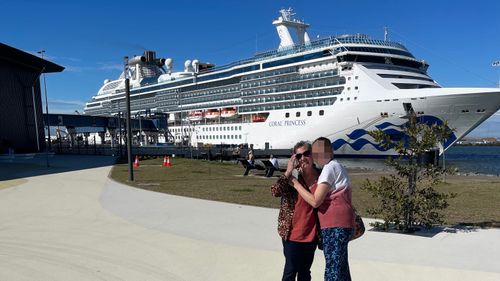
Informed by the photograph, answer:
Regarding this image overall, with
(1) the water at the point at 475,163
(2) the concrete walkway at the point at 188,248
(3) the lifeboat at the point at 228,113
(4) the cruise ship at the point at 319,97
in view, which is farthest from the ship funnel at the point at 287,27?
(2) the concrete walkway at the point at 188,248

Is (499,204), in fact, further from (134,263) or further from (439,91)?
(439,91)

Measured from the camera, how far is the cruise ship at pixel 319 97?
33938mm

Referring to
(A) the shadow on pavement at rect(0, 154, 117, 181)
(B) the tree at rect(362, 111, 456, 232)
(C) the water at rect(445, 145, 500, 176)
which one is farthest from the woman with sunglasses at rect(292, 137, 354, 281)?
(A) the shadow on pavement at rect(0, 154, 117, 181)

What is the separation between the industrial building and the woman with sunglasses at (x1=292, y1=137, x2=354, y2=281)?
3630 centimetres

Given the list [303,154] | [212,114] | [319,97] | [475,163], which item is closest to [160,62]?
[212,114]

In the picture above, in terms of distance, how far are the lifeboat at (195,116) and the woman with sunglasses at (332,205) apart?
55.1m

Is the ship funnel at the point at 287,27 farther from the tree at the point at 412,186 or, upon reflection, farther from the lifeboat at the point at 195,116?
the tree at the point at 412,186

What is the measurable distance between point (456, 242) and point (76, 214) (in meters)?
7.36

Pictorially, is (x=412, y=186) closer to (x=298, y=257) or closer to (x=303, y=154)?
(x=298, y=257)

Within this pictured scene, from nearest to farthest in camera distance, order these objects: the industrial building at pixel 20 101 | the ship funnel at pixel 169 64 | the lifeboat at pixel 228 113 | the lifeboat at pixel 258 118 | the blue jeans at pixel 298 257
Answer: the blue jeans at pixel 298 257 < the industrial building at pixel 20 101 < the lifeboat at pixel 258 118 < the lifeboat at pixel 228 113 < the ship funnel at pixel 169 64

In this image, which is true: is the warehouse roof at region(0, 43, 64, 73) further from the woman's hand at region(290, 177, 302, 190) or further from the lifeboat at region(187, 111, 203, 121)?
the woman's hand at region(290, 177, 302, 190)

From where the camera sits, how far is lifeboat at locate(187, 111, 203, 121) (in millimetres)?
58406

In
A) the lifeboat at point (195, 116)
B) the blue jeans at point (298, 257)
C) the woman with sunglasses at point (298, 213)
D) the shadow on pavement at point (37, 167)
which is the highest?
the lifeboat at point (195, 116)

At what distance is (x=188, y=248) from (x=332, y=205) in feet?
10.9
